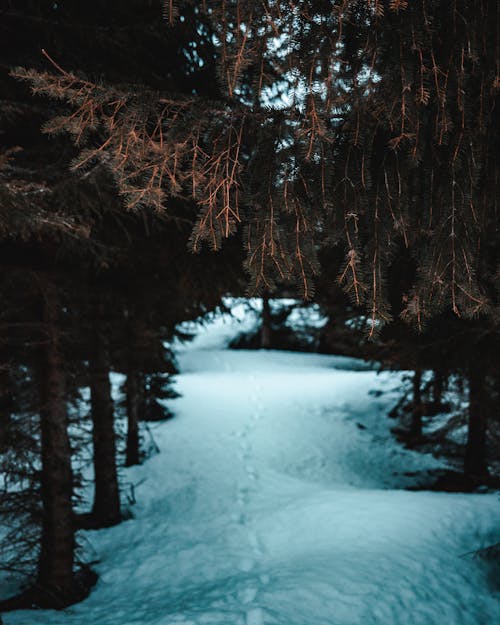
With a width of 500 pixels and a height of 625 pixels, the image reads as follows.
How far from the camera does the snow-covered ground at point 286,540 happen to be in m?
4.21

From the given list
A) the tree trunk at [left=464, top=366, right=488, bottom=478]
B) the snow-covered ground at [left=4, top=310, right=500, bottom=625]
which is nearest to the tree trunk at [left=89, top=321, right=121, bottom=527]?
the snow-covered ground at [left=4, top=310, right=500, bottom=625]

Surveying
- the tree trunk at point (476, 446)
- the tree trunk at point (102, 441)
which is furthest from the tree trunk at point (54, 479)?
the tree trunk at point (476, 446)

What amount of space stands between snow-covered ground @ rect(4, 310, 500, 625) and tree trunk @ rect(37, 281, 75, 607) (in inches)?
19.9

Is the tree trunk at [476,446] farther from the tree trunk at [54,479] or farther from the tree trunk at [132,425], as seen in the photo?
the tree trunk at [132,425]

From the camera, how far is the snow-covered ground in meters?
4.21

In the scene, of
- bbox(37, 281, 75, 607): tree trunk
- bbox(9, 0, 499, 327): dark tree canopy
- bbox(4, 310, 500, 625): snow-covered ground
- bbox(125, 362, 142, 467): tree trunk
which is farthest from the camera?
bbox(125, 362, 142, 467): tree trunk

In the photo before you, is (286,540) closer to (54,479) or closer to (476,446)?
(54,479)

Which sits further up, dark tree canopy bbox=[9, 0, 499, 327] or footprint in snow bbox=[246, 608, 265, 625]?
dark tree canopy bbox=[9, 0, 499, 327]

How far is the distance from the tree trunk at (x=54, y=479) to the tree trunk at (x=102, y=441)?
2271 mm

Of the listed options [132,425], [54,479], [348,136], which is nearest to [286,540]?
[54,479]

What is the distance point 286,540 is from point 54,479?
3.38 meters

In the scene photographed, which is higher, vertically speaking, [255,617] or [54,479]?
[54,479]

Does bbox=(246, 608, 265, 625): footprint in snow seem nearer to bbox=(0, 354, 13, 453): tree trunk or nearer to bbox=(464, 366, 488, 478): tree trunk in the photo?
bbox=(0, 354, 13, 453): tree trunk

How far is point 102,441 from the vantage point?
7805 millimetres
